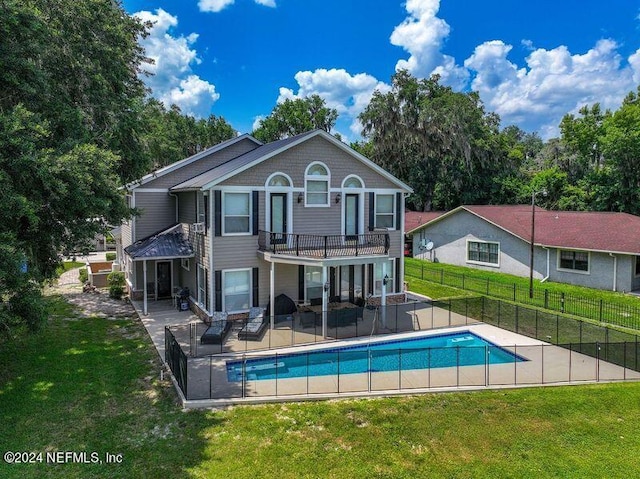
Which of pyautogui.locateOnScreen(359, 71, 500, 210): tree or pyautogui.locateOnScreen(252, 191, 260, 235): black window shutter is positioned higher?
pyautogui.locateOnScreen(359, 71, 500, 210): tree

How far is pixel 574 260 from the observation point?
23672mm

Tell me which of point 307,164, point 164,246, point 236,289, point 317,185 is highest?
point 307,164

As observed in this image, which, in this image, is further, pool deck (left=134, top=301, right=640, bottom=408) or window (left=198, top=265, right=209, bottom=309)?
window (left=198, top=265, right=209, bottom=309)

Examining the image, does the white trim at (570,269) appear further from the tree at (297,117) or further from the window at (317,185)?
the tree at (297,117)

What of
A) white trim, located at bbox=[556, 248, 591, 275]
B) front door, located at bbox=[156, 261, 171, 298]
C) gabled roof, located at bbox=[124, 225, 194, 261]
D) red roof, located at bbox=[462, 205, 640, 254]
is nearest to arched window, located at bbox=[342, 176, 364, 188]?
gabled roof, located at bbox=[124, 225, 194, 261]

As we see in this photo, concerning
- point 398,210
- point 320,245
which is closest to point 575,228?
point 398,210

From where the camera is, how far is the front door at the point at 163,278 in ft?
67.4

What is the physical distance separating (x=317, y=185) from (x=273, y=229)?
2.67m

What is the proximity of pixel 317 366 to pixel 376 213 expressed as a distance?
30.7 feet

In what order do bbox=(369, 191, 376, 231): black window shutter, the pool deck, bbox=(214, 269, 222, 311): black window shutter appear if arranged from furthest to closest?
bbox=(369, 191, 376, 231): black window shutter < bbox=(214, 269, 222, 311): black window shutter < the pool deck

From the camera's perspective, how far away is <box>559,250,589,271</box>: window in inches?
912

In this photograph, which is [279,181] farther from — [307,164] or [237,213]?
[237,213]

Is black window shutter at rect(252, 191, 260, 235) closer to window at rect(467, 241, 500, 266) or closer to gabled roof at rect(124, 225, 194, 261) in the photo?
gabled roof at rect(124, 225, 194, 261)

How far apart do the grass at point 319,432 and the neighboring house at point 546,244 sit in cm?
1296
